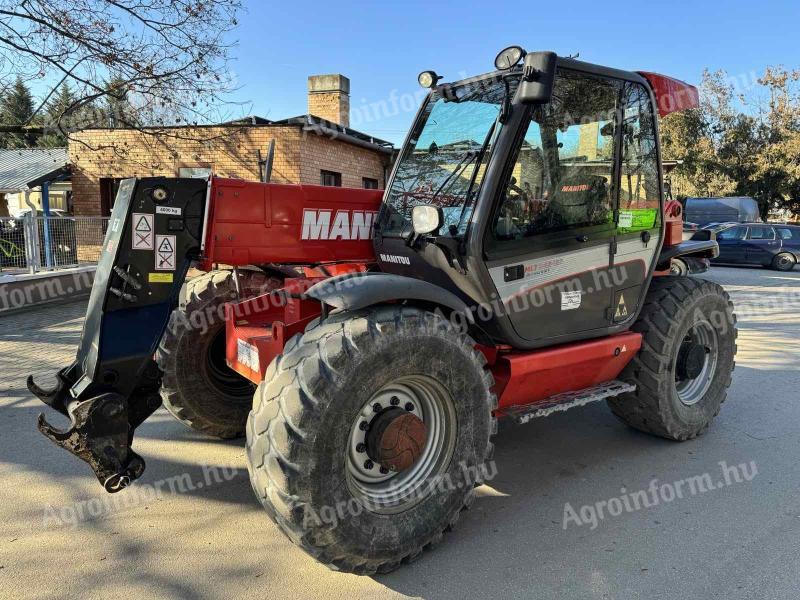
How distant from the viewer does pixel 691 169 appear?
34031mm

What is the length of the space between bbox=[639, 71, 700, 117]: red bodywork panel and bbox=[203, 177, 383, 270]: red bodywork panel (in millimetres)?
2149

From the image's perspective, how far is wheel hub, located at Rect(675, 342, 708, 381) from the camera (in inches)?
176

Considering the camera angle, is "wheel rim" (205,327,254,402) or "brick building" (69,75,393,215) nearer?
"wheel rim" (205,327,254,402)

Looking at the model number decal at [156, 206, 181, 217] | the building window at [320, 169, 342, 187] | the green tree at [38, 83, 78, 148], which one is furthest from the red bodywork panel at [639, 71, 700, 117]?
the building window at [320, 169, 342, 187]

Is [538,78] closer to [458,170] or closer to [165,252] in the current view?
[458,170]

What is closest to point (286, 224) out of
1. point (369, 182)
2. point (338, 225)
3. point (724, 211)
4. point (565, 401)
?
point (338, 225)

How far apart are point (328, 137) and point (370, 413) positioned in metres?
12.2

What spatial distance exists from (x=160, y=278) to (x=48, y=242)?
9360 millimetres

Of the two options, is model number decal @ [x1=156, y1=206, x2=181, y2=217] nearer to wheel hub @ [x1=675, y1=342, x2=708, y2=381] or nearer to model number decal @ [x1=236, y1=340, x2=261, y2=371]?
model number decal @ [x1=236, y1=340, x2=261, y2=371]

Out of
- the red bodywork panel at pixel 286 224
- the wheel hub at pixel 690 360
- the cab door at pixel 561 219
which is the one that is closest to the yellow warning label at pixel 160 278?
the red bodywork panel at pixel 286 224

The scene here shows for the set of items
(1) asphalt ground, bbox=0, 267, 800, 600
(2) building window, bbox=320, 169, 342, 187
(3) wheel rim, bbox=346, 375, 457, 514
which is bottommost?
(1) asphalt ground, bbox=0, 267, 800, 600

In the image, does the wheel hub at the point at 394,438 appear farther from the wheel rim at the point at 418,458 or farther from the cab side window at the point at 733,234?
the cab side window at the point at 733,234

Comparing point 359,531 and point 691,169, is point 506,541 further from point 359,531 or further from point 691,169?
point 691,169

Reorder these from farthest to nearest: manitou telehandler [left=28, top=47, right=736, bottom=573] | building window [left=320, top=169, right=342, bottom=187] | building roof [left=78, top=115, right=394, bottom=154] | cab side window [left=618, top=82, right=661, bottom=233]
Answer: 1. building window [left=320, top=169, right=342, bottom=187]
2. building roof [left=78, top=115, right=394, bottom=154]
3. cab side window [left=618, top=82, right=661, bottom=233]
4. manitou telehandler [left=28, top=47, right=736, bottom=573]
